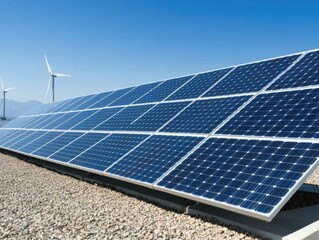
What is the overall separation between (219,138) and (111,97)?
1563 cm

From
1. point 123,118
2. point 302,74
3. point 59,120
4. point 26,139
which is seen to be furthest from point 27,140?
point 302,74

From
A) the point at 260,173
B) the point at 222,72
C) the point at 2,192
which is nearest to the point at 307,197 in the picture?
the point at 260,173

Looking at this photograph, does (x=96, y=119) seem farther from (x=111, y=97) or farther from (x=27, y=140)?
(x=27, y=140)

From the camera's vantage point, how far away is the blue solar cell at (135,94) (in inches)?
869

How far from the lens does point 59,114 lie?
97.5 ft

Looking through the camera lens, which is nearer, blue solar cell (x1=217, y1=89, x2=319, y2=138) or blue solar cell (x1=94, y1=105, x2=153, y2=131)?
blue solar cell (x1=217, y1=89, x2=319, y2=138)

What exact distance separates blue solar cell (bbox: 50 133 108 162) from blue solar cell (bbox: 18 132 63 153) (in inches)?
154

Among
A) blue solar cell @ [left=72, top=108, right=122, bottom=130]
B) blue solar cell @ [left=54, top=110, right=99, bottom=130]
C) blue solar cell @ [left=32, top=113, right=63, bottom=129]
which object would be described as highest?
blue solar cell @ [left=72, top=108, right=122, bottom=130]

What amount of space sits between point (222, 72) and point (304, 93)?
6.70 meters

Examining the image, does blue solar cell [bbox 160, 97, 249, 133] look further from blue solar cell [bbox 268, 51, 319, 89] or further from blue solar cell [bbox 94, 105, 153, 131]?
blue solar cell [bbox 94, 105, 153, 131]

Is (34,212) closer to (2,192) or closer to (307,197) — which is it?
(2,192)

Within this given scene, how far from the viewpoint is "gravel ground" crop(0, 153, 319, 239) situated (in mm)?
9180

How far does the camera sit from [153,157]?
12.6 metres

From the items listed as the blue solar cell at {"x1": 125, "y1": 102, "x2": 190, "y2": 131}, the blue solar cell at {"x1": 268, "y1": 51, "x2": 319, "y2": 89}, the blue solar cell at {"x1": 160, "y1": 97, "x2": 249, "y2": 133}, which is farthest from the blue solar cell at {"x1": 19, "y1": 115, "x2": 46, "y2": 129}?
the blue solar cell at {"x1": 268, "y1": 51, "x2": 319, "y2": 89}
